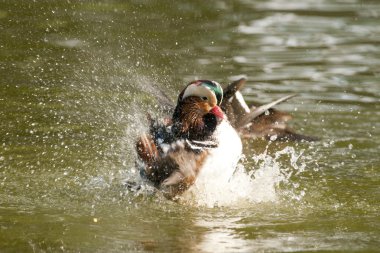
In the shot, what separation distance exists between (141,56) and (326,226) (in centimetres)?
613

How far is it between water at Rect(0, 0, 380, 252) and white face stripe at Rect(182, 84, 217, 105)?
0.60 meters

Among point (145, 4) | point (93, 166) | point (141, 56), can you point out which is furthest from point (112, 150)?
point (145, 4)

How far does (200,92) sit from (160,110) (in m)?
0.92

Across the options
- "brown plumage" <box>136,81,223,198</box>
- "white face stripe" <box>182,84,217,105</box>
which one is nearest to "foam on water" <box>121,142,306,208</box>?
"brown plumage" <box>136,81,223,198</box>

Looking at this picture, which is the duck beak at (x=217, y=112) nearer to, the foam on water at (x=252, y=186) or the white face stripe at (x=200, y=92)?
the white face stripe at (x=200, y=92)

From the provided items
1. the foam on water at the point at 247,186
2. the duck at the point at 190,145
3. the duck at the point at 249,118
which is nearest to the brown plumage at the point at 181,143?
the duck at the point at 190,145

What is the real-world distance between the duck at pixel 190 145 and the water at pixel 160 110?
0.80 feet

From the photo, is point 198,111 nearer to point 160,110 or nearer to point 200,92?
point 200,92

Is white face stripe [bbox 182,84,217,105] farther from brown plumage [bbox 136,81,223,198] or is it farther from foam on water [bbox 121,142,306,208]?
foam on water [bbox 121,142,306,208]

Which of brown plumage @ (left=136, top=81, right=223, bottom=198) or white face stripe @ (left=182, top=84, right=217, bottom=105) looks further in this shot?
white face stripe @ (left=182, top=84, right=217, bottom=105)

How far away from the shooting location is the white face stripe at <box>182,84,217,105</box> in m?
8.16

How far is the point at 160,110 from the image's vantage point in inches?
354

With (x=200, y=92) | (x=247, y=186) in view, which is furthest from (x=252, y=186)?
(x=200, y=92)

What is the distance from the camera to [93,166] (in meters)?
8.89
